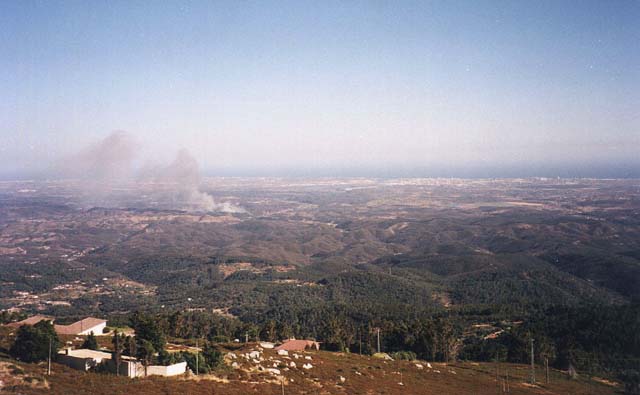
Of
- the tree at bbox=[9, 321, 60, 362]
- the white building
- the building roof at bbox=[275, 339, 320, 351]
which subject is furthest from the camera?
the building roof at bbox=[275, 339, 320, 351]

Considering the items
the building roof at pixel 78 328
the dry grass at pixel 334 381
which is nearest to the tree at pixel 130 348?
the dry grass at pixel 334 381

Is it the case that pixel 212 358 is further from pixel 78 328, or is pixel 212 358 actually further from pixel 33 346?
pixel 78 328

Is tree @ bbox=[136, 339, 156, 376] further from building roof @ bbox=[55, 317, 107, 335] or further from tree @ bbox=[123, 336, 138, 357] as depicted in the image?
building roof @ bbox=[55, 317, 107, 335]

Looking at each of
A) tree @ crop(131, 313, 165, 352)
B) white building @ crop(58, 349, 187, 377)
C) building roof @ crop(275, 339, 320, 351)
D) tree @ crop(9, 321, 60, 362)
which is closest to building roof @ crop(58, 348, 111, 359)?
white building @ crop(58, 349, 187, 377)

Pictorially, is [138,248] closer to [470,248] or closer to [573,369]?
[470,248]

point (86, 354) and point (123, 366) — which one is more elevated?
point (123, 366)

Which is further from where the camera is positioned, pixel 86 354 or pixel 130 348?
pixel 86 354

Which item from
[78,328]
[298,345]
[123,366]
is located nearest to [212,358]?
[123,366]

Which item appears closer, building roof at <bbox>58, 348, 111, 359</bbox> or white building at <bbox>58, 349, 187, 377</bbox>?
white building at <bbox>58, 349, 187, 377</bbox>

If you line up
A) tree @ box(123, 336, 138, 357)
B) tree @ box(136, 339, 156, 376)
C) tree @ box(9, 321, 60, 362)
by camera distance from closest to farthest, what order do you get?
tree @ box(136, 339, 156, 376), tree @ box(9, 321, 60, 362), tree @ box(123, 336, 138, 357)

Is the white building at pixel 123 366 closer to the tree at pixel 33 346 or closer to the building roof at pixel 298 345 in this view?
the tree at pixel 33 346

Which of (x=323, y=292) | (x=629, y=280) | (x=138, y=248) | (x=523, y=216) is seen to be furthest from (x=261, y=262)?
(x=523, y=216)
